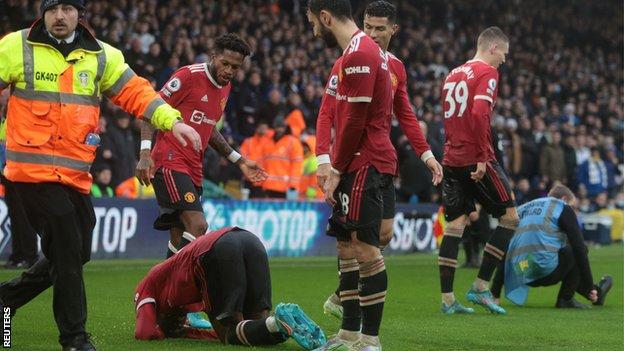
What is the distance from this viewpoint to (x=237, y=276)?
319 inches

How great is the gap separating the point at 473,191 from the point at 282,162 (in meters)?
10.2

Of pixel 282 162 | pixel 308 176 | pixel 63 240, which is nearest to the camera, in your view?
pixel 63 240

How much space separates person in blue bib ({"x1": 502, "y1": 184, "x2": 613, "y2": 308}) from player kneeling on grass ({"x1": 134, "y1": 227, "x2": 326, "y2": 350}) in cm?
427

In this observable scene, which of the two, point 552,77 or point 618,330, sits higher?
point 552,77

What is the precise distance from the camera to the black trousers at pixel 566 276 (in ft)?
38.9

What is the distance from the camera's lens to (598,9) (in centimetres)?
4319

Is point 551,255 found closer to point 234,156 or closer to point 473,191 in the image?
point 473,191

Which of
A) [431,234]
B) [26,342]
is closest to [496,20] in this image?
[431,234]

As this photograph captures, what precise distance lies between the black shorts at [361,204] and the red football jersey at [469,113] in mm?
3290

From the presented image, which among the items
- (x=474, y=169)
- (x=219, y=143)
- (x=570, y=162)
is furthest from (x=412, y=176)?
(x=219, y=143)

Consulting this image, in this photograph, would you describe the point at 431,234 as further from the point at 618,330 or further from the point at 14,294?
the point at 14,294

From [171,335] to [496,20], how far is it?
105 feet

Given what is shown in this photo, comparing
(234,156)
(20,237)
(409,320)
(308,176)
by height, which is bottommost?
(20,237)

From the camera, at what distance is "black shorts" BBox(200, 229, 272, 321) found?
8.08m
